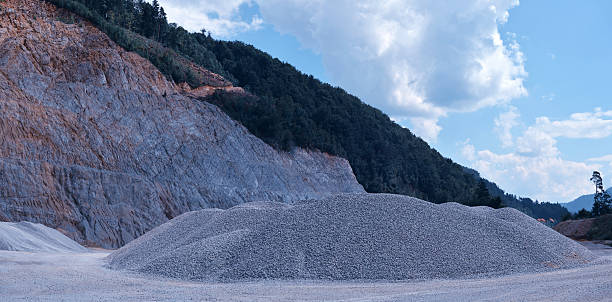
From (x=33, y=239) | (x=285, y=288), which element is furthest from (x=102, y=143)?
(x=285, y=288)

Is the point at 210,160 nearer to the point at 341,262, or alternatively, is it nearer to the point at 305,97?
the point at 341,262

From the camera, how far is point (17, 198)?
20.2 meters

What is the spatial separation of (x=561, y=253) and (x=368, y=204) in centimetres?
553

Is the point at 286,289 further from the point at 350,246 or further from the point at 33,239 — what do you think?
the point at 33,239

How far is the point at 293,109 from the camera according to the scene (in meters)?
40.8

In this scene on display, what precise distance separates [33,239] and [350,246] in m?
12.0

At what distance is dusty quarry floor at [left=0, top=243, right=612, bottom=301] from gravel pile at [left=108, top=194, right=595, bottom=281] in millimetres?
501

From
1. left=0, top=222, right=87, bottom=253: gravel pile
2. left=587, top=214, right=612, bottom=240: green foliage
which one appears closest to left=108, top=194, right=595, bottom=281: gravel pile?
left=0, top=222, right=87, bottom=253: gravel pile

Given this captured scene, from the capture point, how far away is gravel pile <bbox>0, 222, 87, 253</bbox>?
15724 mm

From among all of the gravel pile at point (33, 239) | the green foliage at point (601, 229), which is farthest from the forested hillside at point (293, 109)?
the gravel pile at point (33, 239)

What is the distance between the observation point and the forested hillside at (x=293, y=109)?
33.6 m

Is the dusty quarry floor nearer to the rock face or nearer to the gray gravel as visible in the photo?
the gray gravel

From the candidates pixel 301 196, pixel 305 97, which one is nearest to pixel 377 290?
pixel 301 196

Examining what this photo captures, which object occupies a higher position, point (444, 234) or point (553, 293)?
point (444, 234)
